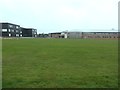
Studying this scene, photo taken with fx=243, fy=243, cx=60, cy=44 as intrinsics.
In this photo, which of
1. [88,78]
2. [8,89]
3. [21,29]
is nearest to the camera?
[8,89]

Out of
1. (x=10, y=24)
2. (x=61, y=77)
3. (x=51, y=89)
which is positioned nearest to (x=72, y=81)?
(x=61, y=77)

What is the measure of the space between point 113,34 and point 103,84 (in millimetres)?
137498

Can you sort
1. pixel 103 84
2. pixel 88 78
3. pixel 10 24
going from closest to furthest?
pixel 103 84, pixel 88 78, pixel 10 24

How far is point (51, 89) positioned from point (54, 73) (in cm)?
258

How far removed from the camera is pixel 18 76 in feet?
27.5

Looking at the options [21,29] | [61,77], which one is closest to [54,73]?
[61,77]

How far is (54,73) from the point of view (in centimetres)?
900

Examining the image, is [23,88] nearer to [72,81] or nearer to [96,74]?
[72,81]

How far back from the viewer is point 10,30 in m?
118

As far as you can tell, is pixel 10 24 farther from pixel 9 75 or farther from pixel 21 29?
pixel 9 75

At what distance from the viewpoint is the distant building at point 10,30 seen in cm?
11244

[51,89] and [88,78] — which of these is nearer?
[51,89]

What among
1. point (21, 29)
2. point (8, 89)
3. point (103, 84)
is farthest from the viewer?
point (21, 29)

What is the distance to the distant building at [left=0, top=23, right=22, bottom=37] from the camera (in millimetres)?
112438
